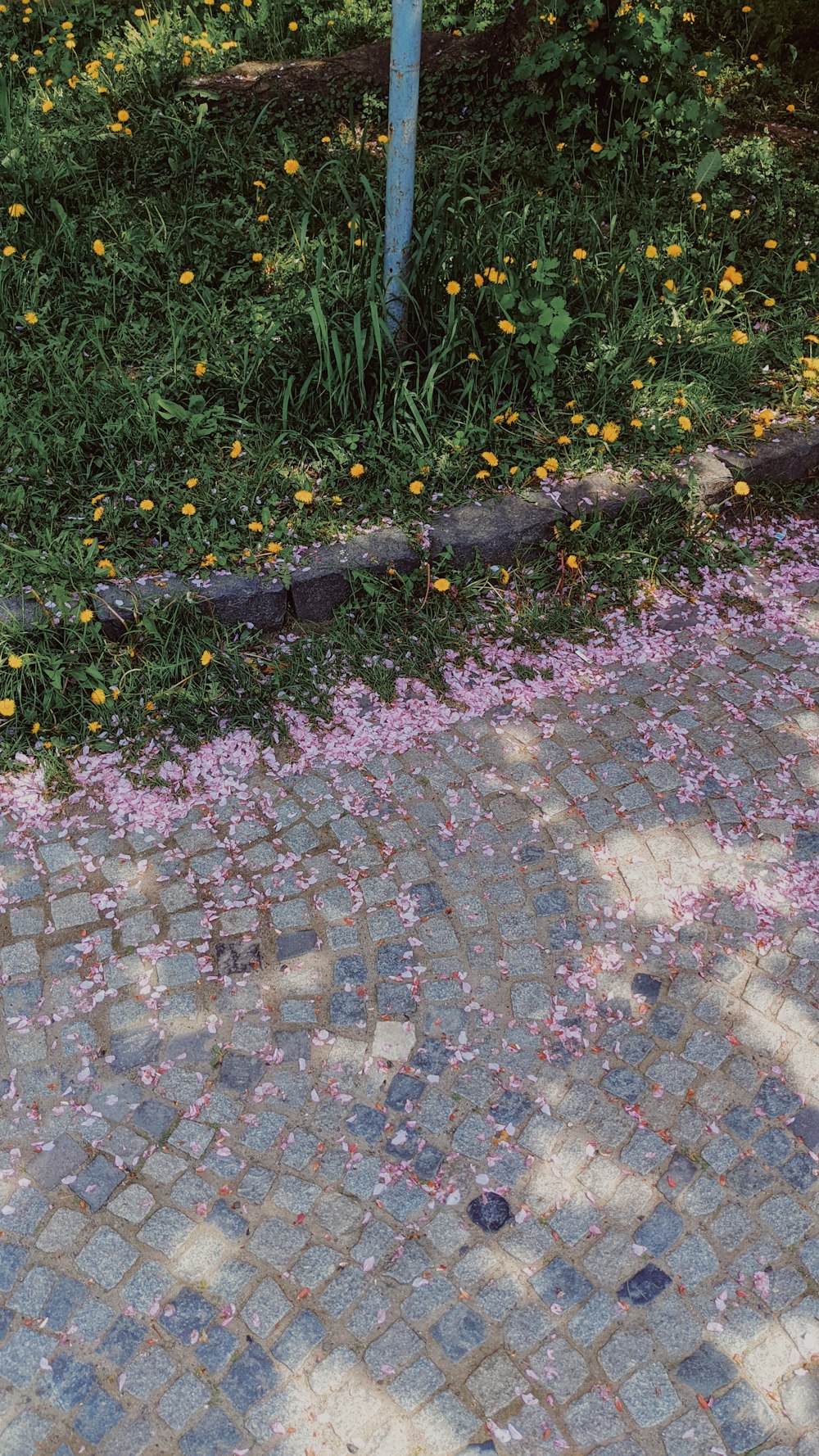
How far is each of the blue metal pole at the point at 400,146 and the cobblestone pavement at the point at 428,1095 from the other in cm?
174

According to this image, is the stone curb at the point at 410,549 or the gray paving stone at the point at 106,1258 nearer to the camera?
the gray paving stone at the point at 106,1258

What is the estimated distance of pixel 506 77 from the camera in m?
4.91

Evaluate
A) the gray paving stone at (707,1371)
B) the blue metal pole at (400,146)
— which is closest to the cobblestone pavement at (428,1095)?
the gray paving stone at (707,1371)

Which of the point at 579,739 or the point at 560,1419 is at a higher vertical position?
the point at 579,739

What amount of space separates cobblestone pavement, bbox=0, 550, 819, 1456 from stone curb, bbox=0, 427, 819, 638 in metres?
0.48

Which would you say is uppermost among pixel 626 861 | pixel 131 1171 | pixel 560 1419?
pixel 626 861

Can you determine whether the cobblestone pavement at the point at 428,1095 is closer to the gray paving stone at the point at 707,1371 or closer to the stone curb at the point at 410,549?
the gray paving stone at the point at 707,1371

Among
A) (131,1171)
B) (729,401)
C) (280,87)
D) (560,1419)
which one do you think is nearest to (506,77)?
(280,87)

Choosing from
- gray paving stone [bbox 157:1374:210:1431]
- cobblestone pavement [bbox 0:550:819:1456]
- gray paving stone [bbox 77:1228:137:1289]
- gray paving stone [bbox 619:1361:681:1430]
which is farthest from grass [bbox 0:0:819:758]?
gray paving stone [bbox 619:1361:681:1430]

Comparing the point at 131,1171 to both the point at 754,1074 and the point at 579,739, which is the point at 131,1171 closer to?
the point at 754,1074

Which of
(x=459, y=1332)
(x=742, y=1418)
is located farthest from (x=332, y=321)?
(x=742, y=1418)

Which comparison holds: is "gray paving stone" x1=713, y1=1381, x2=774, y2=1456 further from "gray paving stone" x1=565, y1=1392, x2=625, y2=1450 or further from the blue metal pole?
the blue metal pole

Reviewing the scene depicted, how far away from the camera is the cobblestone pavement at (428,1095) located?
2178 mm

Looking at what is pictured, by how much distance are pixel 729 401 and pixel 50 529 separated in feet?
9.18
